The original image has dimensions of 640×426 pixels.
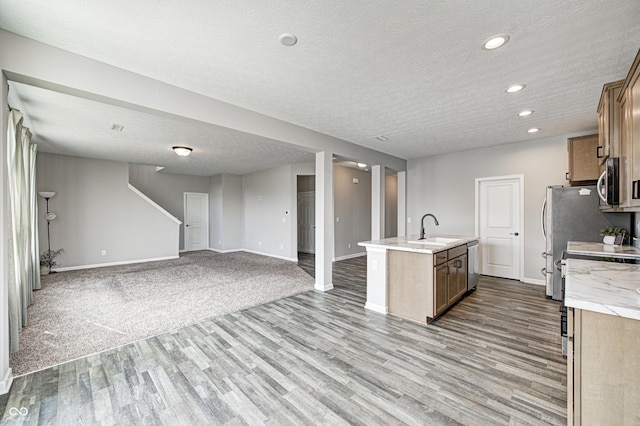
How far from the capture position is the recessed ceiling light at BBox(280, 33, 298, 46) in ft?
6.63

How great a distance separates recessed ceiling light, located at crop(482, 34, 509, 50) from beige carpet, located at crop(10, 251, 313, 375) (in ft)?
12.9

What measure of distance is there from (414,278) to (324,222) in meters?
1.79

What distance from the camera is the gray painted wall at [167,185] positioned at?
841 centimetres

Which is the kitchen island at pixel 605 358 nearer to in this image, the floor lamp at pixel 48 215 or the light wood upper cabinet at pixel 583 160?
the light wood upper cabinet at pixel 583 160

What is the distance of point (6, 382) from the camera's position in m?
2.00

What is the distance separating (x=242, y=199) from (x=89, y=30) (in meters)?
7.61

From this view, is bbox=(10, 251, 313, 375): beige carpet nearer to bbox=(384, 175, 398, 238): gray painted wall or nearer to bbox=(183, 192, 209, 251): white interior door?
bbox=(183, 192, 209, 251): white interior door

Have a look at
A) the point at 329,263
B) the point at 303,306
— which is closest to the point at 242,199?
the point at 329,263

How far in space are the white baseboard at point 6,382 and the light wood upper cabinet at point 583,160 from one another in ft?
21.7

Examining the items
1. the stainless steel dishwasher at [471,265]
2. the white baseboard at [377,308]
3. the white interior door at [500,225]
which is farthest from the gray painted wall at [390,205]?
the white baseboard at [377,308]

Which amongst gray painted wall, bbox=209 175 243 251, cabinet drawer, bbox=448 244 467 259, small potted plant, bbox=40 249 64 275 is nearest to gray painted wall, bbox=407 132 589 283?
cabinet drawer, bbox=448 244 467 259

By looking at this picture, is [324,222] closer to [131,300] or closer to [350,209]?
[131,300]

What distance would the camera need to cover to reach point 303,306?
380 cm

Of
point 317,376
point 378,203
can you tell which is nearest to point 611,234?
point 378,203
